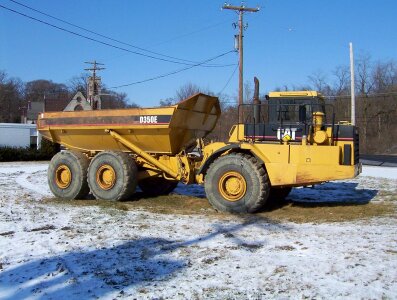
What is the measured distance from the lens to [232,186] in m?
9.47

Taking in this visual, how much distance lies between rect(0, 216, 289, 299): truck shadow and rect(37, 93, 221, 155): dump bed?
12.8ft

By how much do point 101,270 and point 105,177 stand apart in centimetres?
568

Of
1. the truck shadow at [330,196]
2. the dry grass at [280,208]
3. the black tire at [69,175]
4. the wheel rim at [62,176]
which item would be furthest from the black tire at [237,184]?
the wheel rim at [62,176]

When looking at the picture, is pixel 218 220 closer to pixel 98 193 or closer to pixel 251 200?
pixel 251 200

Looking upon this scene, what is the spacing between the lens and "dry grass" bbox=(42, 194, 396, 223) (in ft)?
29.6

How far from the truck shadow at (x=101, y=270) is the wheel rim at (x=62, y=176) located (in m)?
5.23

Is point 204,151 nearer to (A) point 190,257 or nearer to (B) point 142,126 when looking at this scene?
(B) point 142,126

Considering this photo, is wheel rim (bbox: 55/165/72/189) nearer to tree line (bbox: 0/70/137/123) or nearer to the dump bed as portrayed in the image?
the dump bed

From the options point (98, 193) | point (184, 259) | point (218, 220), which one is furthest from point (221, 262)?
point (98, 193)

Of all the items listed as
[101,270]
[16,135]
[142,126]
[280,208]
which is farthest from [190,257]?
[16,135]

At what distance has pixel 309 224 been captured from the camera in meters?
8.27

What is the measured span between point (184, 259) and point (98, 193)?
18.1ft

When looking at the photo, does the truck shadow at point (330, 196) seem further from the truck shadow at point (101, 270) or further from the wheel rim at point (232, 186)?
the truck shadow at point (101, 270)

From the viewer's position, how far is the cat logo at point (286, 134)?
9.28 m
